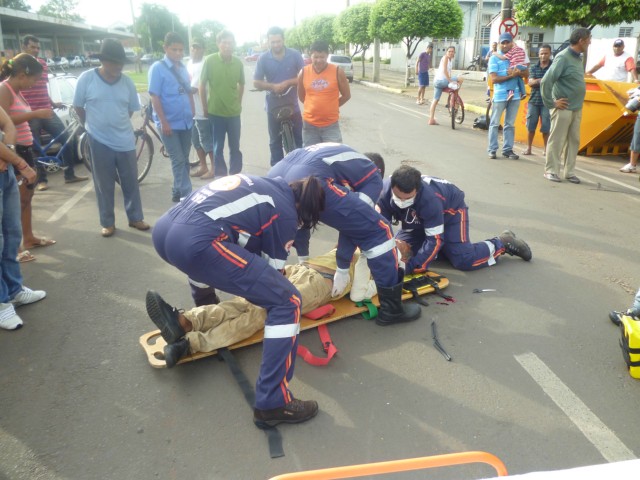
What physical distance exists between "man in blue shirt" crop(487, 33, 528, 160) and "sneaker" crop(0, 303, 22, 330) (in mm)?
7644

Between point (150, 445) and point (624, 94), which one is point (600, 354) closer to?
point (150, 445)

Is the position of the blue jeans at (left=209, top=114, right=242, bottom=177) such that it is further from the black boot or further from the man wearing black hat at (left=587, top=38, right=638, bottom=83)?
the man wearing black hat at (left=587, top=38, right=638, bottom=83)

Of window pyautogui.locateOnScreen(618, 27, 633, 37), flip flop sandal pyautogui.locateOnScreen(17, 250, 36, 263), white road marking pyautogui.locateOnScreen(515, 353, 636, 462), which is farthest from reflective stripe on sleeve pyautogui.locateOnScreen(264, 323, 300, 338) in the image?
window pyautogui.locateOnScreen(618, 27, 633, 37)

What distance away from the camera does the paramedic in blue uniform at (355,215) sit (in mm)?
3238

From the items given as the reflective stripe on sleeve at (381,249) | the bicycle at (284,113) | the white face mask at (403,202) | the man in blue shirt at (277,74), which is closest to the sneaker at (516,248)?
the white face mask at (403,202)

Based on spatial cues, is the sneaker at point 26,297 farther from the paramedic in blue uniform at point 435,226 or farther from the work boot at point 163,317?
the paramedic in blue uniform at point 435,226

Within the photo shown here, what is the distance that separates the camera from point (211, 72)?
21.9ft

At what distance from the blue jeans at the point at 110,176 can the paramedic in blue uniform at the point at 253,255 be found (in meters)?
2.92

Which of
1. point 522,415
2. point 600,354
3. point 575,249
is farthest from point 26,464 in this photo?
point 575,249

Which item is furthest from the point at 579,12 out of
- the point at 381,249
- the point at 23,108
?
the point at 23,108

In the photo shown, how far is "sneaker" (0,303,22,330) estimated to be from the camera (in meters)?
3.61

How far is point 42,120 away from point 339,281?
6211 millimetres

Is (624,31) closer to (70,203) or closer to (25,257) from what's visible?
(70,203)

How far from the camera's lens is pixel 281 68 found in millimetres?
6652
